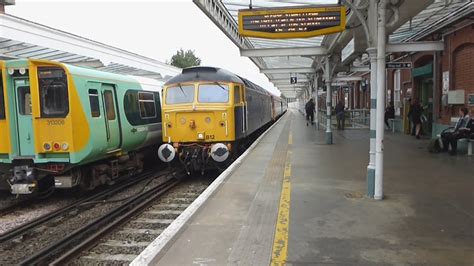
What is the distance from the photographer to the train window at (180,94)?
11125 millimetres

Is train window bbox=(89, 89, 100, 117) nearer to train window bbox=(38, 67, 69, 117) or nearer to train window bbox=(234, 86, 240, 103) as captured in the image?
train window bbox=(38, 67, 69, 117)

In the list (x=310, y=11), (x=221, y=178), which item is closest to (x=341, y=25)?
(x=310, y=11)

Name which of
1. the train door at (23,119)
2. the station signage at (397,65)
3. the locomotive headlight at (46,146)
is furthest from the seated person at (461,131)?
the train door at (23,119)

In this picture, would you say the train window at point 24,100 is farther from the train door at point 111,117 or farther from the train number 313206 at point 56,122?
the train door at point 111,117

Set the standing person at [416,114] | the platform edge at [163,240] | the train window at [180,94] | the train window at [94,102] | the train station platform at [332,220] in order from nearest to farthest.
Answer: the platform edge at [163,240]
the train station platform at [332,220]
the train window at [94,102]
the train window at [180,94]
the standing person at [416,114]

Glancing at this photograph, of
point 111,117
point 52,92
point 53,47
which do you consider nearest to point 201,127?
point 111,117

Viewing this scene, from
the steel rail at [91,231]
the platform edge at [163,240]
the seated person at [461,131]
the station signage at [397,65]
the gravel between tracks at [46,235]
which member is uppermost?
the station signage at [397,65]

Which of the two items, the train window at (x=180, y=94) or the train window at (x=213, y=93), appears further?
the train window at (x=180, y=94)

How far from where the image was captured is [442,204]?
20.3 ft

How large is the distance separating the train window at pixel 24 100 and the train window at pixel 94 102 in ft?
3.86

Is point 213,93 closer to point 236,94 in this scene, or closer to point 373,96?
point 236,94

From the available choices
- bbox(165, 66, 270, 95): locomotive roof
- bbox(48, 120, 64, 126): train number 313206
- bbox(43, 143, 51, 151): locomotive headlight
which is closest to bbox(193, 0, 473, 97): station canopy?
bbox(165, 66, 270, 95): locomotive roof

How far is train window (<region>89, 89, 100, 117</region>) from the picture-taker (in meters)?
8.92

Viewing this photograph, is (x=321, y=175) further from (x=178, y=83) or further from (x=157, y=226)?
(x=178, y=83)
